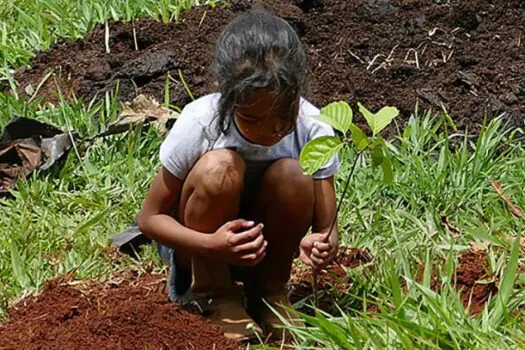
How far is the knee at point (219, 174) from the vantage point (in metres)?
3.30

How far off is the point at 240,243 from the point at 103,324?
50cm

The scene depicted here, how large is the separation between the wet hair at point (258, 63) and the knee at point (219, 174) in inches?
4.6

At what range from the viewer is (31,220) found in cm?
428

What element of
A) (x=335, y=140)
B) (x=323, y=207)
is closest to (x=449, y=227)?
(x=323, y=207)

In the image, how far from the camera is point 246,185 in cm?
347

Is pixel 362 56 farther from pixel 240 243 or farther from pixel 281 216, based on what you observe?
pixel 240 243

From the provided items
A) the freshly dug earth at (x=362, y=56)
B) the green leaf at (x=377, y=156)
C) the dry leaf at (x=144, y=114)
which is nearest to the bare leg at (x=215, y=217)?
the green leaf at (x=377, y=156)

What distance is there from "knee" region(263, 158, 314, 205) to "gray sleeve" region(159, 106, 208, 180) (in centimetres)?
21

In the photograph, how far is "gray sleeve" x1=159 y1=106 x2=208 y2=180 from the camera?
3.39m

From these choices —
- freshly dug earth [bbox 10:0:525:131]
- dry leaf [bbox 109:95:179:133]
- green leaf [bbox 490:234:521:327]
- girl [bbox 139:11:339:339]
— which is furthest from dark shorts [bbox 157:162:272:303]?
freshly dug earth [bbox 10:0:525:131]

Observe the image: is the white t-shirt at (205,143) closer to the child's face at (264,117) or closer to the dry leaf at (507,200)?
the child's face at (264,117)

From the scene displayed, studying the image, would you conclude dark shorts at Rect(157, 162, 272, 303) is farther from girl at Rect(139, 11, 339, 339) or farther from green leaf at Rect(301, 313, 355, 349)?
green leaf at Rect(301, 313, 355, 349)

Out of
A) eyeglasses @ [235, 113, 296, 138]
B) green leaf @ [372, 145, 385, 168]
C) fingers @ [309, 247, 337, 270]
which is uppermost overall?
eyeglasses @ [235, 113, 296, 138]

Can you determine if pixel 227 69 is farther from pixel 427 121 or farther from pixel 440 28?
pixel 440 28
